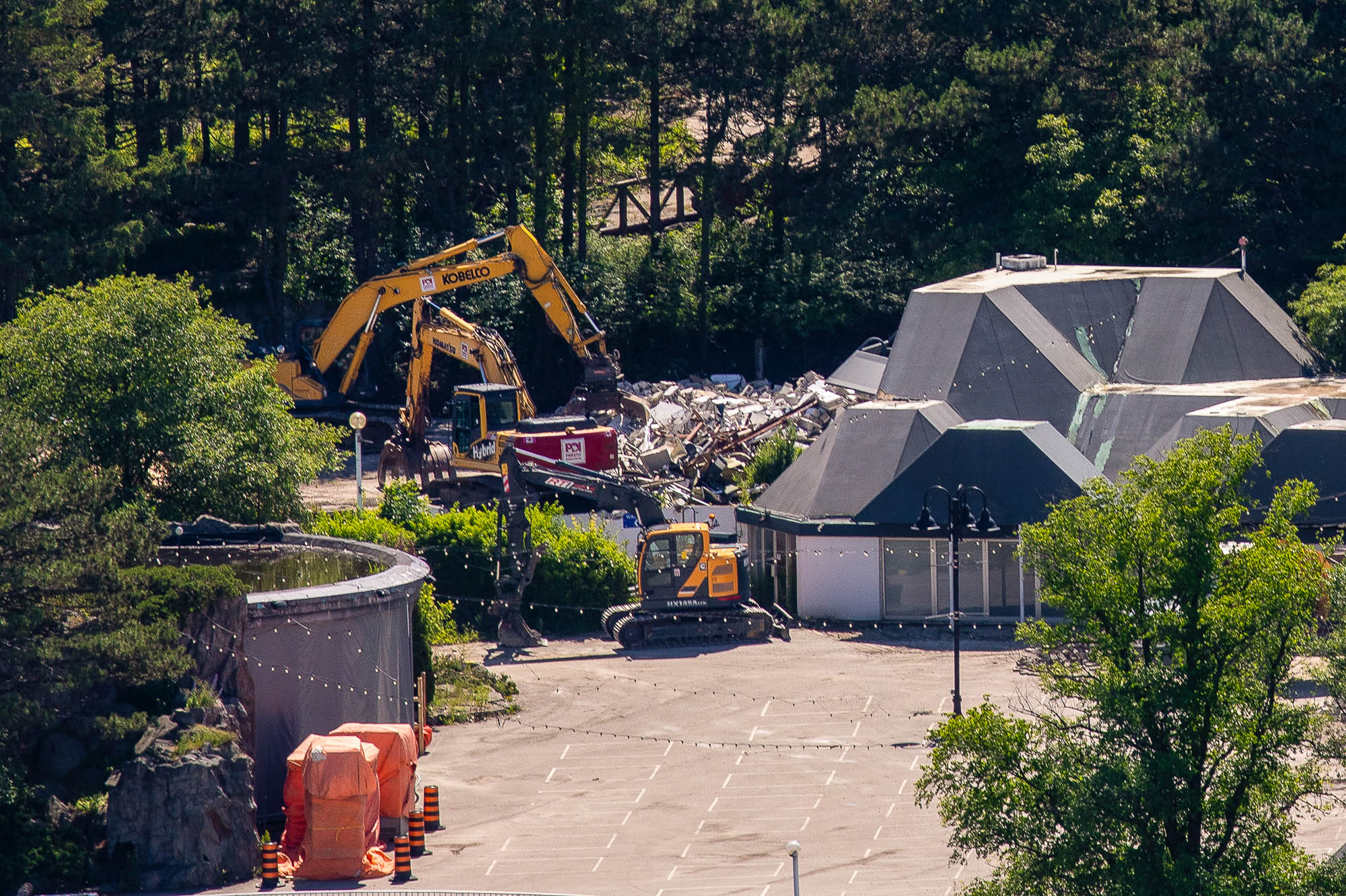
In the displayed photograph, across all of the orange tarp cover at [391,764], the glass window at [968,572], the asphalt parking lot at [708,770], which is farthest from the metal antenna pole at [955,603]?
the orange tarp cover at [391,764]

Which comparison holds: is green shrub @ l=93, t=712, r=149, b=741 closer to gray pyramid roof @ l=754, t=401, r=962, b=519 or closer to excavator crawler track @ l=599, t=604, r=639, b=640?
excavator crawler track @ l=599, t=604, r=639, b=640

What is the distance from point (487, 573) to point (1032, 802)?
17.1 metres

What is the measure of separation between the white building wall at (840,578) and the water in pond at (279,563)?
1020 cm

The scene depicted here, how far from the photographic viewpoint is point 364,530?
115 feet

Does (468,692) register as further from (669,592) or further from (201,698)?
(201,698)

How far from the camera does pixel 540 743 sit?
1155 inches

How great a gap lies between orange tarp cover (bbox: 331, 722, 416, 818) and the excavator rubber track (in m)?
10.1

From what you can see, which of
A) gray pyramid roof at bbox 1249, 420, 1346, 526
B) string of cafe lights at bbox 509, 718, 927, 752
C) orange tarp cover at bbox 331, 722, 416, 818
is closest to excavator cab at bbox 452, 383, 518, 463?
string of cafe lights at bbox 509, 718, 927, 752

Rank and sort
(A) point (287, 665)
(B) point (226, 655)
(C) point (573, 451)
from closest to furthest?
(B) point (226, 655) < (A) point (287, 665) < (C) point (573, 451)

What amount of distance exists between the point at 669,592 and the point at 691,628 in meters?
0.76

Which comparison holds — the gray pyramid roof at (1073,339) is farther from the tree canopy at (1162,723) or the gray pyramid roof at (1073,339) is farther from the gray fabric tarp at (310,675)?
the tree canopy at (1162,723)

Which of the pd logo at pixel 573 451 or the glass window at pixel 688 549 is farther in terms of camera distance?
the pd logo at pixel 573 451

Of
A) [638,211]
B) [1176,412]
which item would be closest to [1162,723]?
[1176,412]

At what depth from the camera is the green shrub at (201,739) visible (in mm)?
23328
